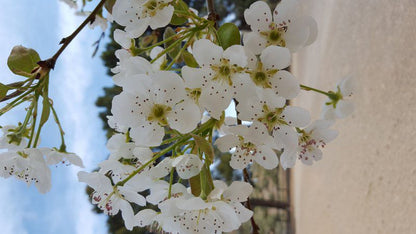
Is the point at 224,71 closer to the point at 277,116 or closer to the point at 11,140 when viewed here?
the point at 277,116

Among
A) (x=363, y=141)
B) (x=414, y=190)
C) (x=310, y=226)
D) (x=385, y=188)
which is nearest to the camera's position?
(x=414, y=190)

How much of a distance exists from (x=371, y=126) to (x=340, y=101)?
61 cm

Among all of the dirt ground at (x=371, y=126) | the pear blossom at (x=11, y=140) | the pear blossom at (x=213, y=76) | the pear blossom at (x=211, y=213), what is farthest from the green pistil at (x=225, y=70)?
the dirt ground at (x=371, y=126)

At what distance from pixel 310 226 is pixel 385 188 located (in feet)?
3.18

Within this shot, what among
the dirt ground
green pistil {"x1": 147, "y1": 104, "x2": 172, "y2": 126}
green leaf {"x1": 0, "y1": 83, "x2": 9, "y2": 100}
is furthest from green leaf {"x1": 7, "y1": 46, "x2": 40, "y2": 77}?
the dirt ground

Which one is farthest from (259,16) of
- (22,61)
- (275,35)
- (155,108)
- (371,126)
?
(371,126)

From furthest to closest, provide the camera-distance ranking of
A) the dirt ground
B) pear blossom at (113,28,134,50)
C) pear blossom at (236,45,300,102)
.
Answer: the dirt ground
pear blossom at (113,28,134,50)
pear blossom at (236,45,300,102)

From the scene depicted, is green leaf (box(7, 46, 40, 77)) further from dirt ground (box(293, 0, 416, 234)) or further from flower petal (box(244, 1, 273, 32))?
dirt ground (box(293, 0, 416, 234))

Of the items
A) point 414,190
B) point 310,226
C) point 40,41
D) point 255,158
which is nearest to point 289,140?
point 255,158

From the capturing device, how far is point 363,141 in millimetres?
1040

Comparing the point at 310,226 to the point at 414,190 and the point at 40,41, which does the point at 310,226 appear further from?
the point at 40,41

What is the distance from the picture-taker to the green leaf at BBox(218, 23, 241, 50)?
1.02 feet

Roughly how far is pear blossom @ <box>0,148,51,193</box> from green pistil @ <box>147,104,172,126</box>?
0.39 feet

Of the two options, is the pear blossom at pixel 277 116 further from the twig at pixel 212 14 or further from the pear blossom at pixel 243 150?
the twig at pixel 212 14
